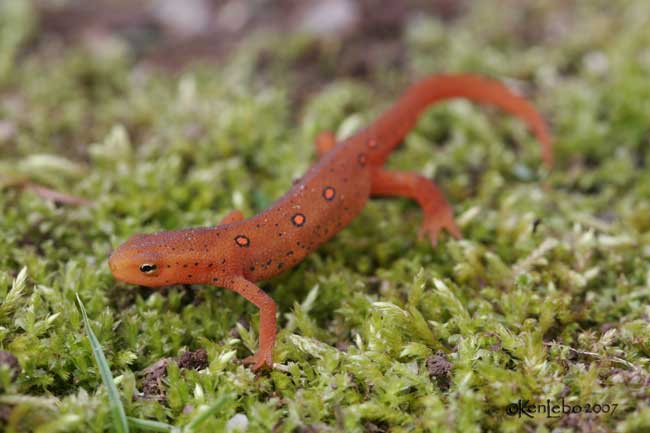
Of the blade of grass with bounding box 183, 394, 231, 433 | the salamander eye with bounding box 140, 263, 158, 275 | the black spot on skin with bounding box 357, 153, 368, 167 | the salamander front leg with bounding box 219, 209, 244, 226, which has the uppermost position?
the black spot on skin with bounding box 357, 153, 368, 167

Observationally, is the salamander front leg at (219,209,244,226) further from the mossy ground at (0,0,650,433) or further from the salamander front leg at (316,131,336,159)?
the salamander front leg at (316,131,336,159)

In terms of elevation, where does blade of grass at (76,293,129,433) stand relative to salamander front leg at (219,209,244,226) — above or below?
below

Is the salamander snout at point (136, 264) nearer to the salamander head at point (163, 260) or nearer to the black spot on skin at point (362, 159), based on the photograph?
the salamander head at point (163, 260)

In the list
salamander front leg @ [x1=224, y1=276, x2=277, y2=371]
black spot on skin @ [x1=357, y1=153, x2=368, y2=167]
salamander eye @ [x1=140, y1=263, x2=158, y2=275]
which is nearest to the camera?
salamander front leg @ [x1=224, y1=276, x2=277, y2=371]

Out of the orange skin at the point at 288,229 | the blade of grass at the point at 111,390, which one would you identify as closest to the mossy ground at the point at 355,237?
the blade of grass at the point at 111,390

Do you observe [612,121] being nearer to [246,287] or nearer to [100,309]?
[246,287]

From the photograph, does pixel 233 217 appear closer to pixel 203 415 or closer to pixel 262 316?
pixel 262 316

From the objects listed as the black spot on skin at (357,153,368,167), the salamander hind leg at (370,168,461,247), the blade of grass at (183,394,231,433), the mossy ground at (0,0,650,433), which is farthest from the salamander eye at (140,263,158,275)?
the salamander hind leg at (370,168,461,247)
